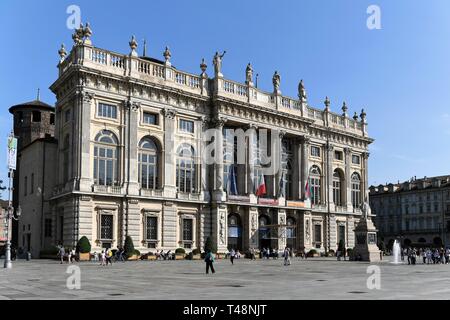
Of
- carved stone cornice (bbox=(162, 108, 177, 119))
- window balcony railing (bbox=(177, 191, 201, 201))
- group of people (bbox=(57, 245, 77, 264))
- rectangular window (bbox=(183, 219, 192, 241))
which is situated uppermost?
carved stone cornice (bbox=(162, 108, 177, 119))

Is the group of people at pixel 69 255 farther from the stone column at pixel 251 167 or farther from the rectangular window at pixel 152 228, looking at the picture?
the stone column at pixel 251 167

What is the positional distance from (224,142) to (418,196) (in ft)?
233

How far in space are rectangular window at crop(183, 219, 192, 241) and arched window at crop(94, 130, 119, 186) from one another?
9284mm

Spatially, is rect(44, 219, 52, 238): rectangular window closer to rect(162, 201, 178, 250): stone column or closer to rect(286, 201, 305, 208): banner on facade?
rect(162, 201, 178, 250): stone column

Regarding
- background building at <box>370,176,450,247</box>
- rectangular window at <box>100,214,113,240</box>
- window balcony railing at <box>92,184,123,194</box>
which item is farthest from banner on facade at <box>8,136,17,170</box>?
background building at <box>370,176,450,247</box>

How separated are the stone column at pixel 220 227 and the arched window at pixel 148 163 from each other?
7557mm

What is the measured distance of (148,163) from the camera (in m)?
56.8

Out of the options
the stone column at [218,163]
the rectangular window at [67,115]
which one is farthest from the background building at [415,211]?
the rectangular window at [67,115]

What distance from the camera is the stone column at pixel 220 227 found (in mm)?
59844

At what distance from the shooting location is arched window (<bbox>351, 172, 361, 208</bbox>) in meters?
82.0

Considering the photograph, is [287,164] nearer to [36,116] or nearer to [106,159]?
[106,159]

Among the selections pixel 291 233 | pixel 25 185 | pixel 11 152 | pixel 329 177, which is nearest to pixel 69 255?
pixel 11 152

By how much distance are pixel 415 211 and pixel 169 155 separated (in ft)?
262
